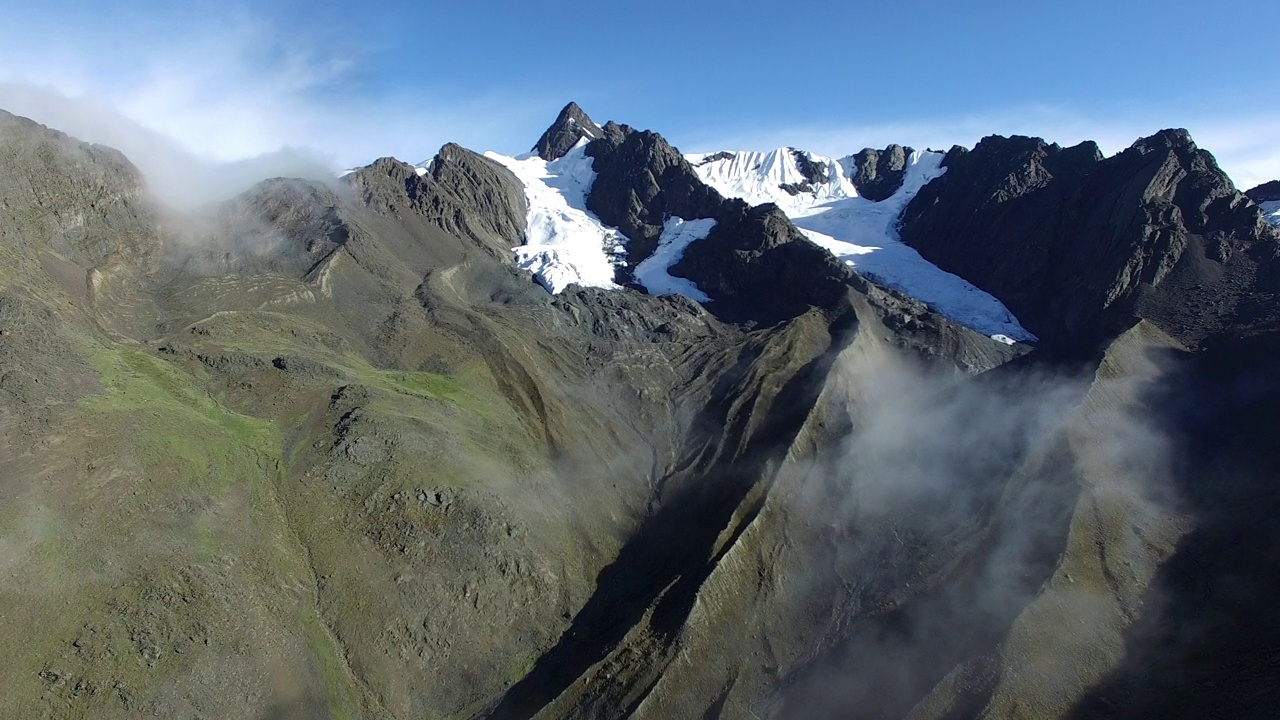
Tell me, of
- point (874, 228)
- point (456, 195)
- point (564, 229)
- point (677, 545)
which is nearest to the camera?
point (677, 545)

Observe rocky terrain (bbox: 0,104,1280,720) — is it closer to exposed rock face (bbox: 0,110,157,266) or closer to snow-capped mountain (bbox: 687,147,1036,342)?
exposed rock face (bbox: 0,110,157,266)

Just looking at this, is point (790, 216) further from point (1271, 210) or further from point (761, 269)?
point (1271, 210)

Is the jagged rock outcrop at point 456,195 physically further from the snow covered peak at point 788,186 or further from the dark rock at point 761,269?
the snow covered peak at point 788,186

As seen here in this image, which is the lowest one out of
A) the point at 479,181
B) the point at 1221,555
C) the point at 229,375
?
the point at 1221,555

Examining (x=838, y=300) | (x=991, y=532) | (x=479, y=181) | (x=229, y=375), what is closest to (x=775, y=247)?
(x=838, y=300)

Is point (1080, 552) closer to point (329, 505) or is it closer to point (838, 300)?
point (329, 505)


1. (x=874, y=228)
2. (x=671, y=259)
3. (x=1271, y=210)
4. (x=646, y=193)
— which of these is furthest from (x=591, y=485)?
(x=1271, y=210)

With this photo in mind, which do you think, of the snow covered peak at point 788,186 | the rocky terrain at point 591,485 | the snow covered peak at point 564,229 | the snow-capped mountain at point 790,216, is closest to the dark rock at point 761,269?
the snow-capped mountain at point 790,216
